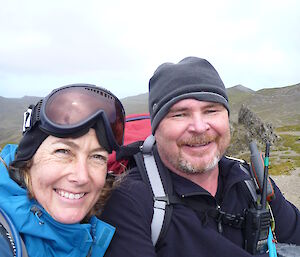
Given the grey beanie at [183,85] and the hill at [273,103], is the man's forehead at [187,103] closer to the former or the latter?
the grey beanie at [183,85]

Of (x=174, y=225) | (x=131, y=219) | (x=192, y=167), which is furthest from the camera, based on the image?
(x=192, y=167)

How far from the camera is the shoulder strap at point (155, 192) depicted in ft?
9.30

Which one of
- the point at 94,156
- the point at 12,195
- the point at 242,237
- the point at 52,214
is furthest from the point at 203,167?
the point at 12,195

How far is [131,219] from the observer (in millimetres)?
2775

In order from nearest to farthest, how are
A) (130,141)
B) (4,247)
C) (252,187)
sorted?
(4,247) → (252,187) → (130,141)

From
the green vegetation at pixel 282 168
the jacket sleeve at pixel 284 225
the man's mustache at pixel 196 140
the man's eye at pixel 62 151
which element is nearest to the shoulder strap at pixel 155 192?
the man's mustache at pixel 196 140

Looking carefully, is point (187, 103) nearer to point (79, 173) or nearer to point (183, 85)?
point (183, 85)

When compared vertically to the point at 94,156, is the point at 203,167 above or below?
below

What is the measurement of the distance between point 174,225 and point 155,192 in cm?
44

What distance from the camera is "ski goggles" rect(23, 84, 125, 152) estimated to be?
2.41 m

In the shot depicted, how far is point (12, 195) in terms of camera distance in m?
2.28

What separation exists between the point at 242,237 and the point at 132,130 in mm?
2419

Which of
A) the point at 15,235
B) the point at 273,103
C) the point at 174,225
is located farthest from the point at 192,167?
the point at 273,103

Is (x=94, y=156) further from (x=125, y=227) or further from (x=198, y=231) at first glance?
(x=198, y=231)
